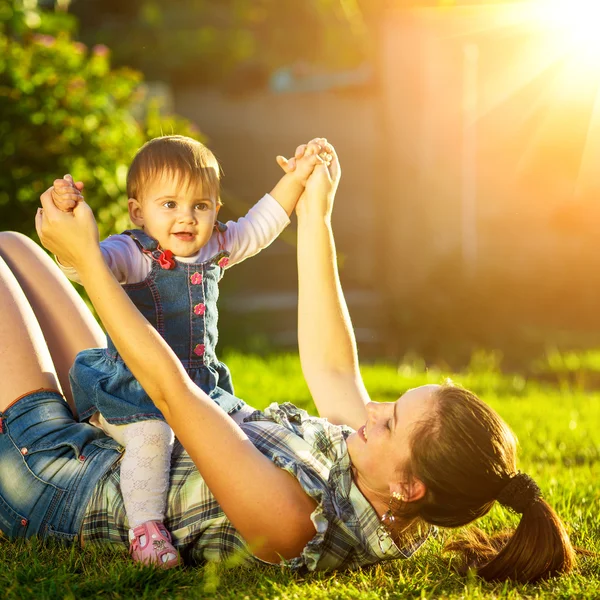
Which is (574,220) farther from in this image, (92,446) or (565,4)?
(92,446)

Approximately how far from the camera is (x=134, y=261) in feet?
8.42

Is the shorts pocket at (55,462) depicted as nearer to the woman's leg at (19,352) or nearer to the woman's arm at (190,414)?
the woman's leg at (19,352)

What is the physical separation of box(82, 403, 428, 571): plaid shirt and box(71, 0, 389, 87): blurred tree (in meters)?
9.43

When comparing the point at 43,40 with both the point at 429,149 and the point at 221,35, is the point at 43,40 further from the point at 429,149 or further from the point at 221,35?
the point at 221,35

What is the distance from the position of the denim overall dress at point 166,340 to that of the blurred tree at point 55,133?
9.85 feet

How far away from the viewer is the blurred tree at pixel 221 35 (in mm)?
Result: 12009

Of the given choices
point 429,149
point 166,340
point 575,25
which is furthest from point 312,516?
point 575,25

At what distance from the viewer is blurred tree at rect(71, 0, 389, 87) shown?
12.0 metres

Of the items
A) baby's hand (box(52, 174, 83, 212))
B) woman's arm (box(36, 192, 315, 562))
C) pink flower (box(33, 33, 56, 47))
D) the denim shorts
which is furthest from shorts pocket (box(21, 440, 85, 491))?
pink flower (box(33, 33, 56, 47))

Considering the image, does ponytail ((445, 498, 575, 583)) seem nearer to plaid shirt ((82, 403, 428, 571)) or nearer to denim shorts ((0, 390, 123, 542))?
plaid shirt ((82, 403, 428, 571))

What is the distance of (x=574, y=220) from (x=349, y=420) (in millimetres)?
7940

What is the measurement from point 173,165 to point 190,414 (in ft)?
2.34

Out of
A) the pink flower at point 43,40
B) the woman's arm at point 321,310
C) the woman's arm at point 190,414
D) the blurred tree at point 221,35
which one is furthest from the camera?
the blurred tree at point 221,35

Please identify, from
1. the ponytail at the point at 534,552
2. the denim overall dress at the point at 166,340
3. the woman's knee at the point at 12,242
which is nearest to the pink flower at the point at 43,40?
the woman's knee at the point at 12,242
